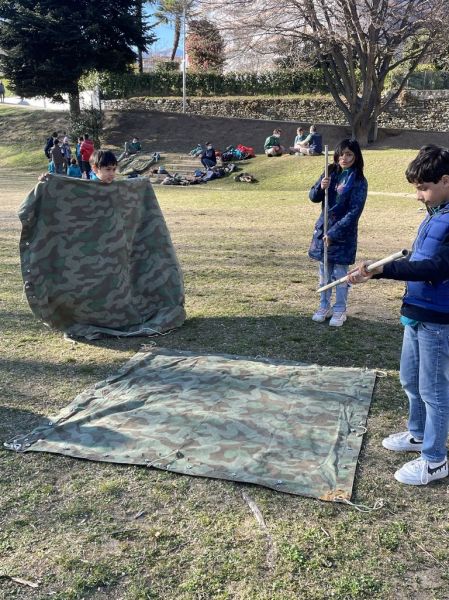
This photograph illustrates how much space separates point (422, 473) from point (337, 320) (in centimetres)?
255

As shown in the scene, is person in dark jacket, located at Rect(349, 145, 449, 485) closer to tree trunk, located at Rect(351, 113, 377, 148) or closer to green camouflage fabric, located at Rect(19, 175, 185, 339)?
green camouflage fabric, located at Rect(19, 175, 185, 339)

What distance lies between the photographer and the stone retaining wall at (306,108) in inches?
1091

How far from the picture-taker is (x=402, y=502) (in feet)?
9.40

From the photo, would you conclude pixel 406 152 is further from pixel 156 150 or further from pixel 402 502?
pixel 402 502

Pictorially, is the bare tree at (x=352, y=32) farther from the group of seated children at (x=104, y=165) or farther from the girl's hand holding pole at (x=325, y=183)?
the group of seated children at (x=104, y=165)

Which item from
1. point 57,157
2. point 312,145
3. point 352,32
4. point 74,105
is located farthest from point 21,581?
point 74,105

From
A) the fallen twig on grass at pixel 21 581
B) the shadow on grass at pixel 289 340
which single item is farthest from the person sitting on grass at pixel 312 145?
the fallen twig on grass at pixel 21 581

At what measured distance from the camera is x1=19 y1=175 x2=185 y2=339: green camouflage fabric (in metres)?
5.07

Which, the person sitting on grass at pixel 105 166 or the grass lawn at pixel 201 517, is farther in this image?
the person sitting on grass at pixel 105 166

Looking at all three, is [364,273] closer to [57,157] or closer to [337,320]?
[337,320]

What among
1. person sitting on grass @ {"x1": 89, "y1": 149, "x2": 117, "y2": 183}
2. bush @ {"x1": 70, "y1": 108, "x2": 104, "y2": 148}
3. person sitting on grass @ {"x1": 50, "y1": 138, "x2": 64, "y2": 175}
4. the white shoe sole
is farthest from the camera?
bush @ {"x1": 70, "y1": 108, "x2": 104, "y2": 148}

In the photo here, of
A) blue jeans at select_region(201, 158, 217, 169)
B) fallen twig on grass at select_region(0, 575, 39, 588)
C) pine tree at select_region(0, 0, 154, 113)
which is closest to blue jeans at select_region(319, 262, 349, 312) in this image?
fallen twig on grass at select_region(0, 575, 39, 588)

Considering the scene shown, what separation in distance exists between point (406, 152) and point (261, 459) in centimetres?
1999

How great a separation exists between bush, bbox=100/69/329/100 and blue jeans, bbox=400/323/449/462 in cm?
3114
